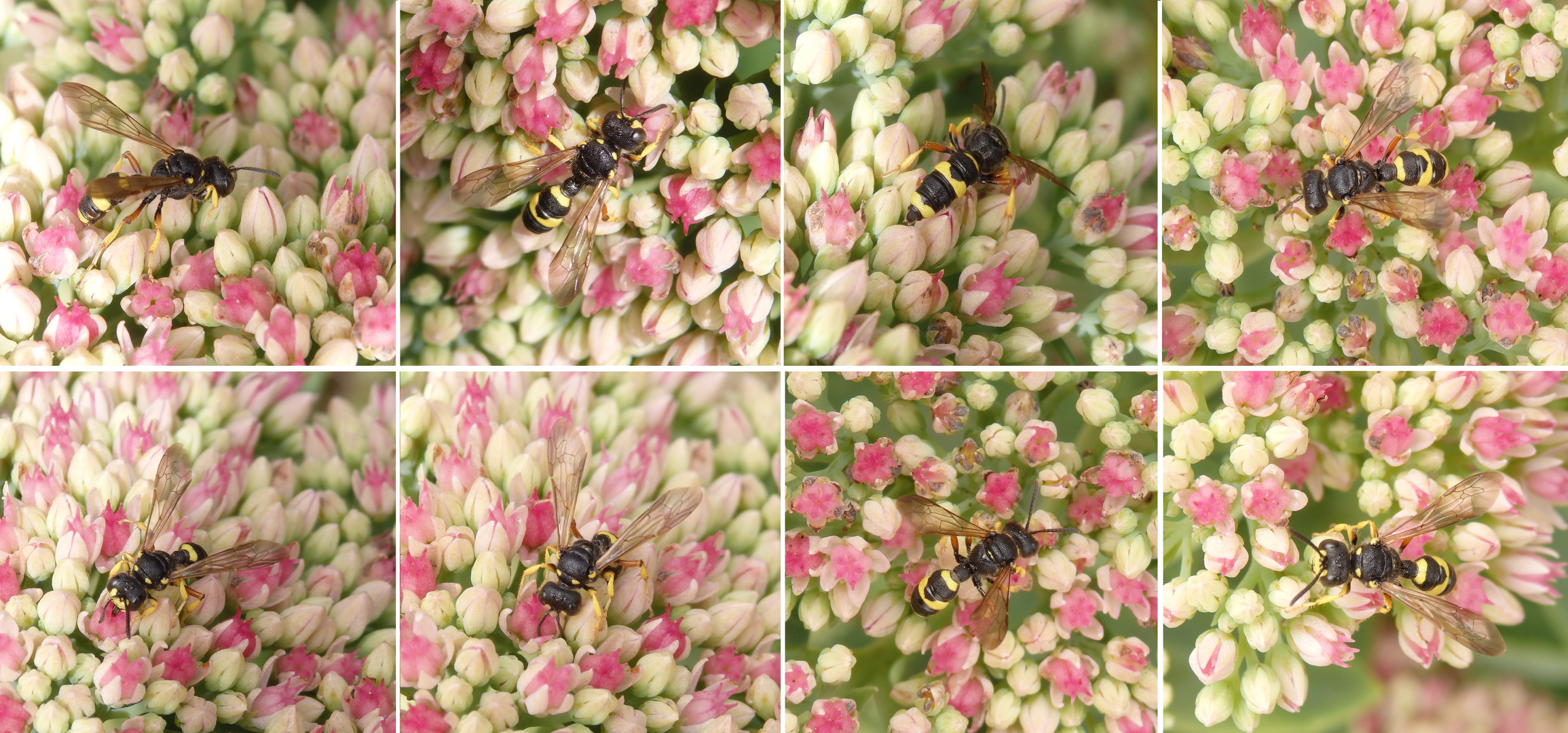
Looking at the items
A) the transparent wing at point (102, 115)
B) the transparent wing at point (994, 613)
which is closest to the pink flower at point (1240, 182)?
the transparent wing at point (994, 613)

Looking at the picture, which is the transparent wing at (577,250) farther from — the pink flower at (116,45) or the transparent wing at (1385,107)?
the transparent wing at (1385,107)

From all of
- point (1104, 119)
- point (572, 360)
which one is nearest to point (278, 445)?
point (572, 360)

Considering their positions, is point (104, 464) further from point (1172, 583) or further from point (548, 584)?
point (1172, 583)

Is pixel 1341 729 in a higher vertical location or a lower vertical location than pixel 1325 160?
lower

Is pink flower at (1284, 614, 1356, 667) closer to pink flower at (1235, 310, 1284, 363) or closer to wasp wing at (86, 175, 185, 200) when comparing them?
pink flower at (1235, 310, 1284, 363)

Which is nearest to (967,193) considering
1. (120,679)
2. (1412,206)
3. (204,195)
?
(1412,206)

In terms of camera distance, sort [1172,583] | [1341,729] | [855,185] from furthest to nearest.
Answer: [1341,729] < [1172,583] < [855,185]
